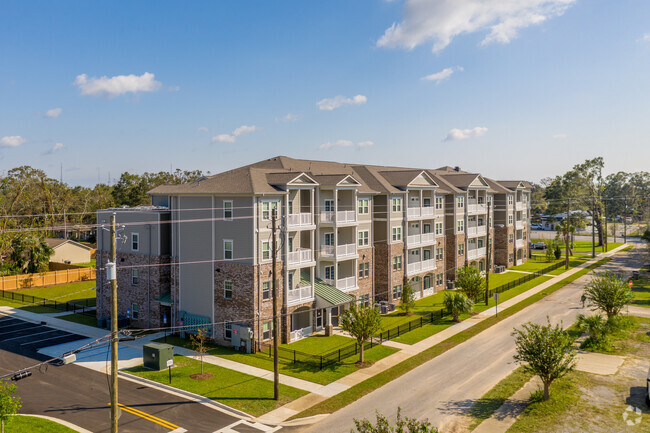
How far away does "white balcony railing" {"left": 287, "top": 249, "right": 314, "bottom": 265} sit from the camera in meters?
34.0

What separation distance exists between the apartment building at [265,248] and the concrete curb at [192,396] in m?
5.57

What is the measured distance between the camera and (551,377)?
74.7 feet

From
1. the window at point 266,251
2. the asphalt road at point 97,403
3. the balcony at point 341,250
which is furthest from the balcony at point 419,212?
the asphalt road at point 97,403

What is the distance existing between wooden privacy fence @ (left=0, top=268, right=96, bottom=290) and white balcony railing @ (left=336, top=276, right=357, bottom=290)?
3875 cm

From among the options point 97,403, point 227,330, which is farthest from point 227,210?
point 97,403

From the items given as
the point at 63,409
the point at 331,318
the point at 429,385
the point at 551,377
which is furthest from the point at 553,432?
the point at 63,409

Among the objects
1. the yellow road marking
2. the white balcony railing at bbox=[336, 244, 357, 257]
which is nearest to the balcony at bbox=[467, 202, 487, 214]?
the white balcony railing at bbox=[336, 244, 357, 257]

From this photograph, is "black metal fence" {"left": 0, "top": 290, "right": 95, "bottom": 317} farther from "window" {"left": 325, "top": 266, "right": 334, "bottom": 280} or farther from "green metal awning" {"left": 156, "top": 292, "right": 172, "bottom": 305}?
"window" {"left": 325, "top": 266, "right": 334, "bottom": 280}

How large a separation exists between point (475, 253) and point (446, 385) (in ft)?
119

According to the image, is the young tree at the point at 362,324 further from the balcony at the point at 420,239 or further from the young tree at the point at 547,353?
the balcony at the point at 420,239

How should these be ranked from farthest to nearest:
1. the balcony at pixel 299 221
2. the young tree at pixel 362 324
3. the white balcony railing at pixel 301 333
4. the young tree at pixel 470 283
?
1. the young tree at pixel 470 283
2. the balcony at pixel 299 221
3. the white balcony railing at pixel 301 333
4. the young tree at pixel 362 324

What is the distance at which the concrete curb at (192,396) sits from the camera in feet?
73.2

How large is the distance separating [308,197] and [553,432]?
77.9ft

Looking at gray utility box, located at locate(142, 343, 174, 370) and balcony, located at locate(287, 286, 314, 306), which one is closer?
gray utility box, located at locate(142, 343, 174, 370)
